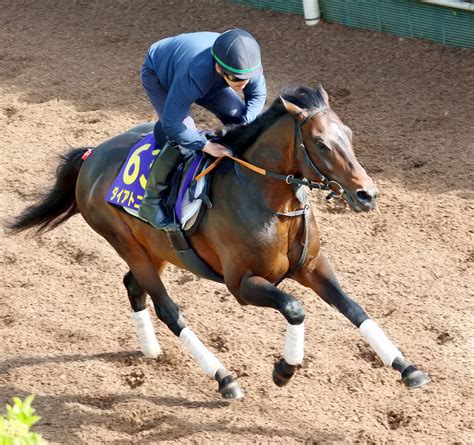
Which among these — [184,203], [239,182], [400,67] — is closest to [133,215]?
[184,203]

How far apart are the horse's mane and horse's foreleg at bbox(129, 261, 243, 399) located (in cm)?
120

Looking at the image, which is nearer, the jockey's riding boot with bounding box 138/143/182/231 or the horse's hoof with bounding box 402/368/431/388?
the horse's hoof with bounding box 402/368/431/388

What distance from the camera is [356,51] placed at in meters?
10.7

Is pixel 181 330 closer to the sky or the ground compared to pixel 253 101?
closer to the ground

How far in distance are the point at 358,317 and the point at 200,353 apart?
3.66 feet

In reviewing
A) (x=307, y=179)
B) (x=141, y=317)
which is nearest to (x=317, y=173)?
(x=307, y=179)

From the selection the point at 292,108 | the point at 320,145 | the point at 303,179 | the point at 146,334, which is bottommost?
the point at 146,334

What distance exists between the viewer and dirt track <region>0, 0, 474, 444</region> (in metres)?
6.60

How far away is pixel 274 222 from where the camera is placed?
237 inches

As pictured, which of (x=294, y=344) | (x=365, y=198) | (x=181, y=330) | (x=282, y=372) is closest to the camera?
(x=365, y=198)

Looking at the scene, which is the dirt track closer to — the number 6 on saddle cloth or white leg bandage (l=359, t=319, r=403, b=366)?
white leg bandage (l=359, t=319, r=403, b=366)

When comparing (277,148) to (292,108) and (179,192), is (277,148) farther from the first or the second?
(179,192)

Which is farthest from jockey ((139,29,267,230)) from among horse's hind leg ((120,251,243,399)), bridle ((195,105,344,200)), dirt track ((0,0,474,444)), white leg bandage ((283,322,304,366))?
dirt track ((0,0,474,444))

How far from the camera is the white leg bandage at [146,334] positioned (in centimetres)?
720
